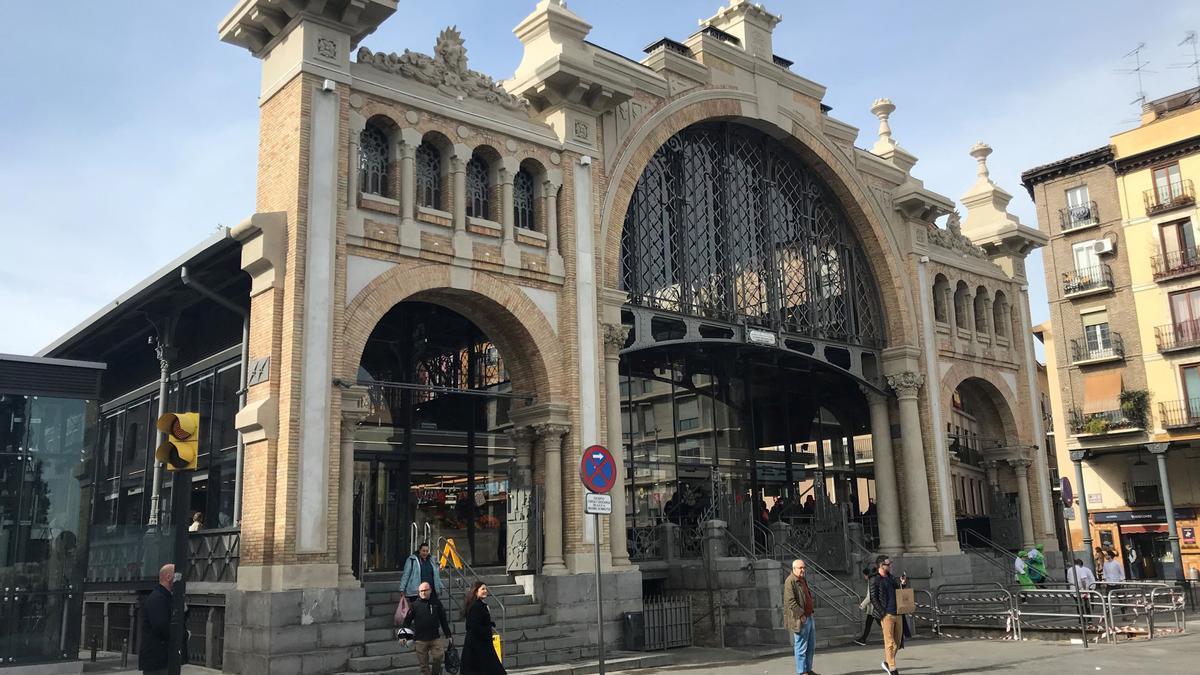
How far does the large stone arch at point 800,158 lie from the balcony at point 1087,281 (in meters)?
19.8

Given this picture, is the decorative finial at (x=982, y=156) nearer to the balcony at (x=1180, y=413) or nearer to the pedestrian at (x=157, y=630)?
the balcony at (x=1180, y=413)

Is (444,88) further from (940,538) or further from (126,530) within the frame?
(940,538)

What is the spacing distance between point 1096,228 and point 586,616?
113 feet

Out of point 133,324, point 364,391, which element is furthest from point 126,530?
point 364,391

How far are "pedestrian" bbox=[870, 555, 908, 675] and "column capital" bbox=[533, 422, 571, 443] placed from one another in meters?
6.26

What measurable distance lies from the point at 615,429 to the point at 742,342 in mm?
4261

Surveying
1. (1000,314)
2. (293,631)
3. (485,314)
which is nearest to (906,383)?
(1000,314)

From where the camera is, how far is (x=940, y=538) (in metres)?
25.5

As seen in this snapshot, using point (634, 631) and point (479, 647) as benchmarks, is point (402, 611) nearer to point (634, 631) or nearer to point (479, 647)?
point (479, 647)

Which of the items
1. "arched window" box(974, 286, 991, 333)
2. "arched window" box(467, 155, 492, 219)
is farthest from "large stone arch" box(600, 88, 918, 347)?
"arched window" box(974, 286, 991, 333)

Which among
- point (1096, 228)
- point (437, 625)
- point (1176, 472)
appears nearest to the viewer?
point (437, 625)

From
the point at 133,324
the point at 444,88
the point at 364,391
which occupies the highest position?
the point at 444,88

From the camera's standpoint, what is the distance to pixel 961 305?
29391 millimetres

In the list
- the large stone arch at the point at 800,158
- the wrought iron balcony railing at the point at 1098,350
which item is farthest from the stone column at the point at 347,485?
the wrought iron balcony railing at the point at 1098,350
